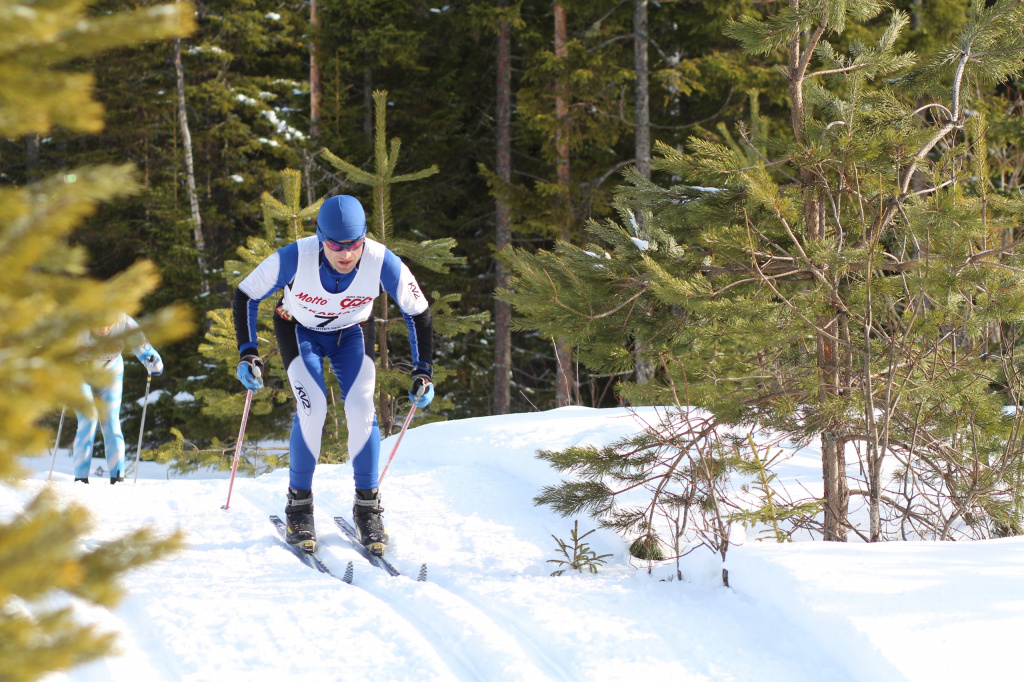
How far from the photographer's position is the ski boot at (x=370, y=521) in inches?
180

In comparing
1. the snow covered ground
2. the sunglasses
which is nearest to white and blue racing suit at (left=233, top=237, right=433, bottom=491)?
the sunglasses

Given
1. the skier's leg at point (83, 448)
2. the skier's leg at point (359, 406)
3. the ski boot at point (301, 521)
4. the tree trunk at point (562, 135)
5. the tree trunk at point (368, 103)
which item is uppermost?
the tree trunk at point (368, 103)

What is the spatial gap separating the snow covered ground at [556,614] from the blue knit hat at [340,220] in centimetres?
191

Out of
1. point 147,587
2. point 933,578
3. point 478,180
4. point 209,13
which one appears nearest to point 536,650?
point 933,578

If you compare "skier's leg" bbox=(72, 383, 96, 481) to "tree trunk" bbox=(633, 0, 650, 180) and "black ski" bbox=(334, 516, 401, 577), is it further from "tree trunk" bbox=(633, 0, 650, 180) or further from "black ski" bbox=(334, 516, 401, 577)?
"tree trunk" bbox=(633, 0, 650, 180)

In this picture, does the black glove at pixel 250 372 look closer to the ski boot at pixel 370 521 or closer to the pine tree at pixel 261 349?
the ski boot at pixel 370 521

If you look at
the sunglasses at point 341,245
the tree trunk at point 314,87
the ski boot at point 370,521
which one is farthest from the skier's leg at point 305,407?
the tree trunk at point 314,87

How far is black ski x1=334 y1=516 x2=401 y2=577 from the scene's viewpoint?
171 inches

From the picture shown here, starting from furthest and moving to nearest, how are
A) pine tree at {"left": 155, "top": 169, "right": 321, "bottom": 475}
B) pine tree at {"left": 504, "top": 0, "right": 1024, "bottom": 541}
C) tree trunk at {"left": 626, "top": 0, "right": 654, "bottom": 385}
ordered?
1. tree trunk at {"left": 626, "top": 0, "right": 654, "bottom": 385}
2. pine tree at {"left": 155, "top": 169, "right": 321, "bottom": 475}
3. pine tree at {"left": 504, "top": 0, "right": 1024, "bottom": 541}

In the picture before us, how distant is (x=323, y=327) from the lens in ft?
16.1

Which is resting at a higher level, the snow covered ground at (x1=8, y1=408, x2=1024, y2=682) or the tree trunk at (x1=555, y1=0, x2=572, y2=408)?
the tree trunk at (x1=555, y1=0, x2=572, y2=408)

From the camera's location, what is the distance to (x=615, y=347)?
14.5ft

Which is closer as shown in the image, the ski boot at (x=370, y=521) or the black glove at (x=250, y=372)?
the ski boot at (x=370, y=521)

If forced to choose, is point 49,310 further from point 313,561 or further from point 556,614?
point 313,561
